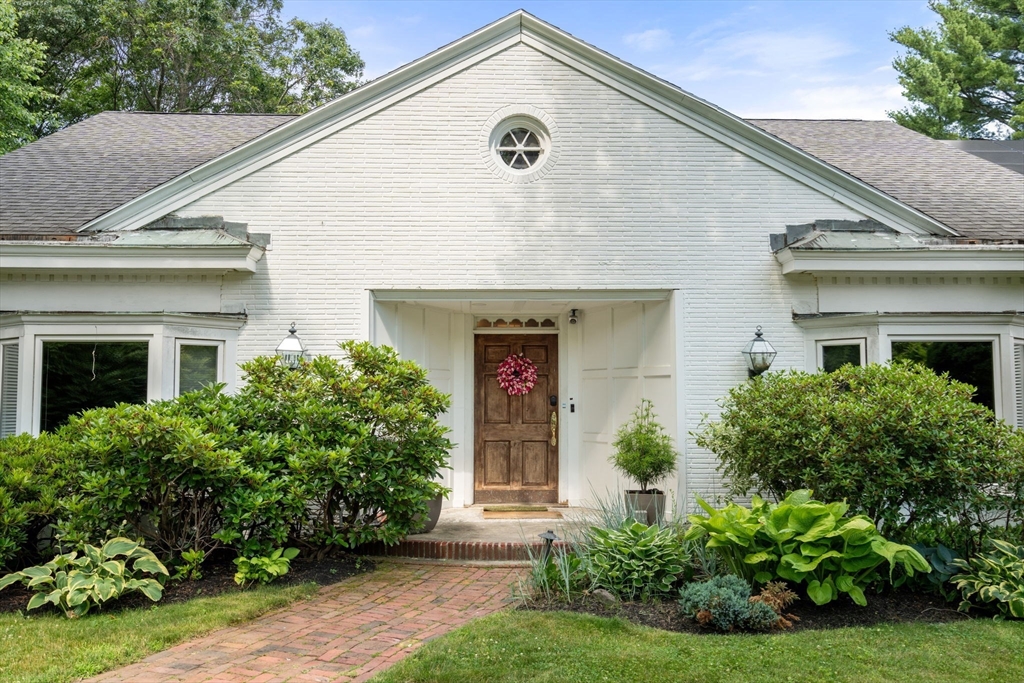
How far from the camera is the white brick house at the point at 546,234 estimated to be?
8148 mm

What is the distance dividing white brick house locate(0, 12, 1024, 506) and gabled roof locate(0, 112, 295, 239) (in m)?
0.11

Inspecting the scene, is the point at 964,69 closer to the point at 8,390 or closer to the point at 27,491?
the point at 8,390

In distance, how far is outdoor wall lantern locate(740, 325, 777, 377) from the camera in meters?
8.23

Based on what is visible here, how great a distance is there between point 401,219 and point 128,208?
3.04m

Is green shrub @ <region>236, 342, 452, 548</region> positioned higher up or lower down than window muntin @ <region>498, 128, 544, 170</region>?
lower down

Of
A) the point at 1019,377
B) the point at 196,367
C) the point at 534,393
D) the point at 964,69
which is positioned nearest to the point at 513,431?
the point at 534,393

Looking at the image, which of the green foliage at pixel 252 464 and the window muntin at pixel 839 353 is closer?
the green foliage at pixel 252 464

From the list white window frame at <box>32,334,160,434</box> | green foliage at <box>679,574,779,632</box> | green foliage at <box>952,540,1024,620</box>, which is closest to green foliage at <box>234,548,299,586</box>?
white window frame at <box>32,334,160,434</box>

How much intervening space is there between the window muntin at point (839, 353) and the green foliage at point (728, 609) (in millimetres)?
3956

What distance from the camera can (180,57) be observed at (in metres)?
23.2

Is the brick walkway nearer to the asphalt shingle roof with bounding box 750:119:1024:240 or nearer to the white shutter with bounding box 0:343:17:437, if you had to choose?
the white shutter with bounding box 0:343:17:437

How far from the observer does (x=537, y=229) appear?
8477mm

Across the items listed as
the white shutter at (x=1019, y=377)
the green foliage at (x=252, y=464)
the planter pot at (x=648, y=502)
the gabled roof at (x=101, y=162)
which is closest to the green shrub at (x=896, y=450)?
the planter pot at (x=648, y=502)

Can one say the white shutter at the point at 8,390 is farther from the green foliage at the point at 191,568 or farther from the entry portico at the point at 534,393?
the entry portico at the point at 534,393
